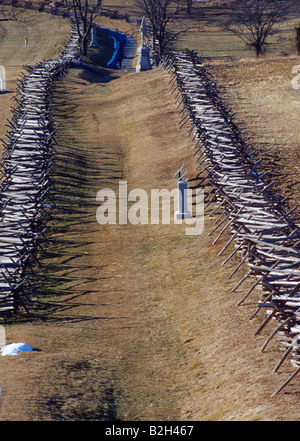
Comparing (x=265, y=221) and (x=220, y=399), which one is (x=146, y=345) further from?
(x=265, y=221)

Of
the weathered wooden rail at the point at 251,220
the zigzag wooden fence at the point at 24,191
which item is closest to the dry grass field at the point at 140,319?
the weathered wooden rail at the point at 251,220

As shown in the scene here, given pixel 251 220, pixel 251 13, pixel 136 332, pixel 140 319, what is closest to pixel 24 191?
pixel 140 319

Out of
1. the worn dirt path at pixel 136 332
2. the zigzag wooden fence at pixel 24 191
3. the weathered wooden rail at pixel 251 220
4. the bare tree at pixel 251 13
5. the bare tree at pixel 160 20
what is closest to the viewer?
the worn dirt path at pixel 136 332

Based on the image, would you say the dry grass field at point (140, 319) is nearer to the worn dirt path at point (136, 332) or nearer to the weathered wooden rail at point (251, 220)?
the worn dirt path at point (136, 332)

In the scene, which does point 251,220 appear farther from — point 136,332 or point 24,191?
point 24,191

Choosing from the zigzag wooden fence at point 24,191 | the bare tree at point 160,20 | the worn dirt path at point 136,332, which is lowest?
the worn dirt path at point 136,332
